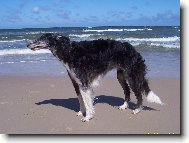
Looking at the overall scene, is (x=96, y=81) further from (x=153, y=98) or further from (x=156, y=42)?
(x=156, y=42)

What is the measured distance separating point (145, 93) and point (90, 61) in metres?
0.98

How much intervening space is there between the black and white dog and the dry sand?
227 millimetres

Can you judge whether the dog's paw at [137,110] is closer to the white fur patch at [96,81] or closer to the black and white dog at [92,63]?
the black and white dog at [92,63]

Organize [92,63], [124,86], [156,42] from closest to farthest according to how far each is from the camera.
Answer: [92,63], [124,86], [156,42]

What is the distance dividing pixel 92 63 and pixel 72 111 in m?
0.86

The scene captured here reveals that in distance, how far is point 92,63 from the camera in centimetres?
523

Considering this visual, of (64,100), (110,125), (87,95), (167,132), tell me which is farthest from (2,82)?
(167,132)

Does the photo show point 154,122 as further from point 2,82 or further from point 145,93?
point 2,82

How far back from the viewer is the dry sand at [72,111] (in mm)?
4789

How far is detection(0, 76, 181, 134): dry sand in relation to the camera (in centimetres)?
479

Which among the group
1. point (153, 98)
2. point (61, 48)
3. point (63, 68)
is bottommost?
point (153, 98)

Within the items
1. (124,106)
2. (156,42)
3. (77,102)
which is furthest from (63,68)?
(156,42)

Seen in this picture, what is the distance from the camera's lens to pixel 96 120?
518 cm

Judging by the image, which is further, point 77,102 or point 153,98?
point 77,102
